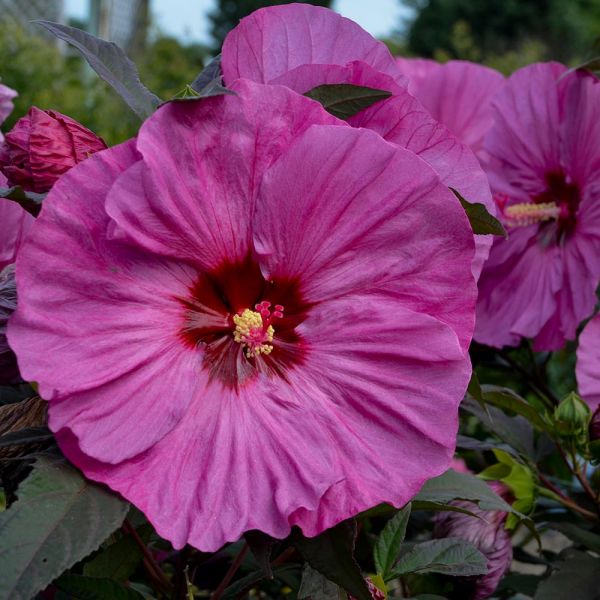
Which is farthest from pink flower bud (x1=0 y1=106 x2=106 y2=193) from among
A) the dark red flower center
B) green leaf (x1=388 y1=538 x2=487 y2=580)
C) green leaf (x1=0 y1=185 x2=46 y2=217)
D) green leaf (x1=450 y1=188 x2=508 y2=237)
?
green leaf (x1=388 y1=538 x2=487 y2=580)

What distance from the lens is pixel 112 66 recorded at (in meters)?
0.71

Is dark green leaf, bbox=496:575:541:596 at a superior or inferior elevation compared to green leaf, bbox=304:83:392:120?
inferior

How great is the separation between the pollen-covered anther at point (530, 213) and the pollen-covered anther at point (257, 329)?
2.16 ft

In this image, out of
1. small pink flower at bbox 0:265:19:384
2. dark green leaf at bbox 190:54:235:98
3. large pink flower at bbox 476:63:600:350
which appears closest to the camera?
small pink flower at bbox 0:265:19:384

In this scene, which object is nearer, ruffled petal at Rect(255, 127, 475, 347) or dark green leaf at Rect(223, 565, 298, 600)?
ruffled petal at Rect(255, 127, 475, 347)

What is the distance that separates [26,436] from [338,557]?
0.22 metres

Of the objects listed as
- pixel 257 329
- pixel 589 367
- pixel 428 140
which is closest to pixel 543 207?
pixel 589 367

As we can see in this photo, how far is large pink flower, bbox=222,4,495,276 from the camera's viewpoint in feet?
2.21

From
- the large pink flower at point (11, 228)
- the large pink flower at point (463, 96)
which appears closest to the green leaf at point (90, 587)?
the large pink flower at point (11, 228)

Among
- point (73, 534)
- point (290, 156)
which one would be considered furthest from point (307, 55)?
point (73, 534)

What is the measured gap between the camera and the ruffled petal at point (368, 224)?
2.01 ft

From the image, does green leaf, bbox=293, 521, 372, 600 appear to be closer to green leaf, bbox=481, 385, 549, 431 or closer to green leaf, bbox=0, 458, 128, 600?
green leaf, bbox=0, 458, 128, 600

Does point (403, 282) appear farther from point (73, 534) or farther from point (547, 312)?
point (547, 312)

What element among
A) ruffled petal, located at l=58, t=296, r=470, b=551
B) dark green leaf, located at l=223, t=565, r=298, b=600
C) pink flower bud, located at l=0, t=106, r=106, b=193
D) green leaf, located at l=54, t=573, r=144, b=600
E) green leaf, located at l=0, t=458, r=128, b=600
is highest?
pink flower bud, located at l=0, t=106, r=106, b=193
